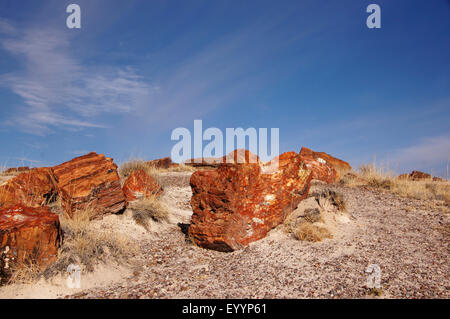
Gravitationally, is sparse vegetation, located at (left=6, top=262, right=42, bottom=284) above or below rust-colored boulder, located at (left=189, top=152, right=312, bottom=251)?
below

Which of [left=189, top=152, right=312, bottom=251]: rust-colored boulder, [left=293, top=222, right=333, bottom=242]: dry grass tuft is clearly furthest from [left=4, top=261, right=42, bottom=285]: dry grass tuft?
[left=293, top=222, right=333, bottom=242]: dry grass tuft

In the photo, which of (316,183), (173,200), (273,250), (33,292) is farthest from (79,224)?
(316,183)

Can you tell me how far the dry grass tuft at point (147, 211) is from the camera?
640 centimetres

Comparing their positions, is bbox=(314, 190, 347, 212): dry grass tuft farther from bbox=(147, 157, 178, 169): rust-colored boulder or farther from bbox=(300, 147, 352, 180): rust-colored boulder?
bbox=(147, 157, 178, 169): rust-colored boulder

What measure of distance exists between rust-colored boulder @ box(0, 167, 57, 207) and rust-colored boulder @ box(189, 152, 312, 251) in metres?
3.28

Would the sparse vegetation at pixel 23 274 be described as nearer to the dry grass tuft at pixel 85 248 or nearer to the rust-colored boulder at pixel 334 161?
the dry grass tuft at pixel 85 248

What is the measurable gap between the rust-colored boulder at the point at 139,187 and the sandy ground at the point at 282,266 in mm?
1342

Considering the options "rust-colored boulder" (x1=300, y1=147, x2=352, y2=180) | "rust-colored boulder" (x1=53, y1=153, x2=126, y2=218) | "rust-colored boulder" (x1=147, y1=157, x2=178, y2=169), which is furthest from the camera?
"rust-colored boulder" (x1=147, y1=157, x2=178, y2=169)

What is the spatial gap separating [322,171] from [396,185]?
7.20ft

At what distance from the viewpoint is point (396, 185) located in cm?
967

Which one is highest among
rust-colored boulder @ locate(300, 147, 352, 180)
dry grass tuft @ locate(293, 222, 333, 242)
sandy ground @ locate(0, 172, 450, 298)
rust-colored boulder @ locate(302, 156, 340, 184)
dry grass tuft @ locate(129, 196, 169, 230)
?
rust-colored boulder @ locate(300, 147, 352, 180)

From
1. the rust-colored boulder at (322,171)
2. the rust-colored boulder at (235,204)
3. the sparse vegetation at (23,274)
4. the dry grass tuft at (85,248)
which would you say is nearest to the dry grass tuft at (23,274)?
the sparse vegetation at (23,274)

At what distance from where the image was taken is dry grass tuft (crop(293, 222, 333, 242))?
5.14 m
